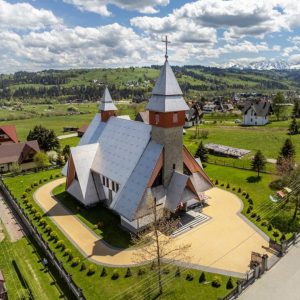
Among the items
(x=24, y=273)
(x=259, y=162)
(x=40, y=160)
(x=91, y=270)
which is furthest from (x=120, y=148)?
(x=40, y=160)

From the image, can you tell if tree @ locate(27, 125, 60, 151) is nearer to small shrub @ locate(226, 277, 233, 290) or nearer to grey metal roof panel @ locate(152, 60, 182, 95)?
grey metal roof panel @ locate(152, 60, 182, 95)

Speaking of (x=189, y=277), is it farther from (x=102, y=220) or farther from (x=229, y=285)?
(x=102, y=220)

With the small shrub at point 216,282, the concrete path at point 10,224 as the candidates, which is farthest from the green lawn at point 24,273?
the small shrub at point 216,282

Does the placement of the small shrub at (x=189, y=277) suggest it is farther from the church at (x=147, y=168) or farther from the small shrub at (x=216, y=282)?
the church at (x=147, y=168)

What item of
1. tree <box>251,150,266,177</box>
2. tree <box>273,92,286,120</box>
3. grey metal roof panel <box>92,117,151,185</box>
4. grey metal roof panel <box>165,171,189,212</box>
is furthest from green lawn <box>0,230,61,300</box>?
tree <box>273,92,286,120</box>

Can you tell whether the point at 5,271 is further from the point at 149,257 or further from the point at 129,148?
the point at 129,148

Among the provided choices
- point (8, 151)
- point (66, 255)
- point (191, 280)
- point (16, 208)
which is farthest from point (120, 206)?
point (8, 151)
